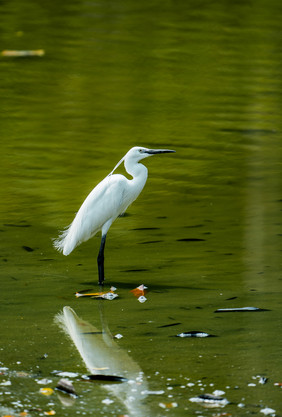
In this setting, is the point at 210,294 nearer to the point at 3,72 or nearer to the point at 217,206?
the point at 217,206

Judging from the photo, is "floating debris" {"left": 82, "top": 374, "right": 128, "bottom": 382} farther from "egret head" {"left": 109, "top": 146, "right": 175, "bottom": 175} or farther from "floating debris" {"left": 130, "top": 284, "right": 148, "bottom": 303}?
"egret head" {"left": 109, "top": 146, "right": 175, "bottom": 175}

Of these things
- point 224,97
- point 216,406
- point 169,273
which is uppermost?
point 224,97

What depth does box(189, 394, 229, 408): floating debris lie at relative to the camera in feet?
13.7

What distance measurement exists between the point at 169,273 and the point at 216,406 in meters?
2.18

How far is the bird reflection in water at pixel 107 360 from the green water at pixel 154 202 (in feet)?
0.15

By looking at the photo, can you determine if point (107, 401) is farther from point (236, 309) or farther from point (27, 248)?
point (27, 248)

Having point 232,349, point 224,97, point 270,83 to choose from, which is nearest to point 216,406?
point 232,349

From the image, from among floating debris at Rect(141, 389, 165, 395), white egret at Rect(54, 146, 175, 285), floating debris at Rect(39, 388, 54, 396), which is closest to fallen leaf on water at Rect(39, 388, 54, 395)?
floating debris at Rect(39, 388, 54, 396)

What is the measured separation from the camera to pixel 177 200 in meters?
8.09

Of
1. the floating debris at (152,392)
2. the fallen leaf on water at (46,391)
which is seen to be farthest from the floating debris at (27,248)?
the floating debris at (152,392)

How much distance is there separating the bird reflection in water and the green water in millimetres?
46

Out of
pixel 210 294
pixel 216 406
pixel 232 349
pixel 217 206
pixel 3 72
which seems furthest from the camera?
pixel 3 72

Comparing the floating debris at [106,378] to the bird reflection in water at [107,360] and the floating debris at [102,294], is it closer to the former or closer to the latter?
the bird reflection in water at [107,360]

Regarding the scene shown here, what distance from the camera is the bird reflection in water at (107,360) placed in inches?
168
